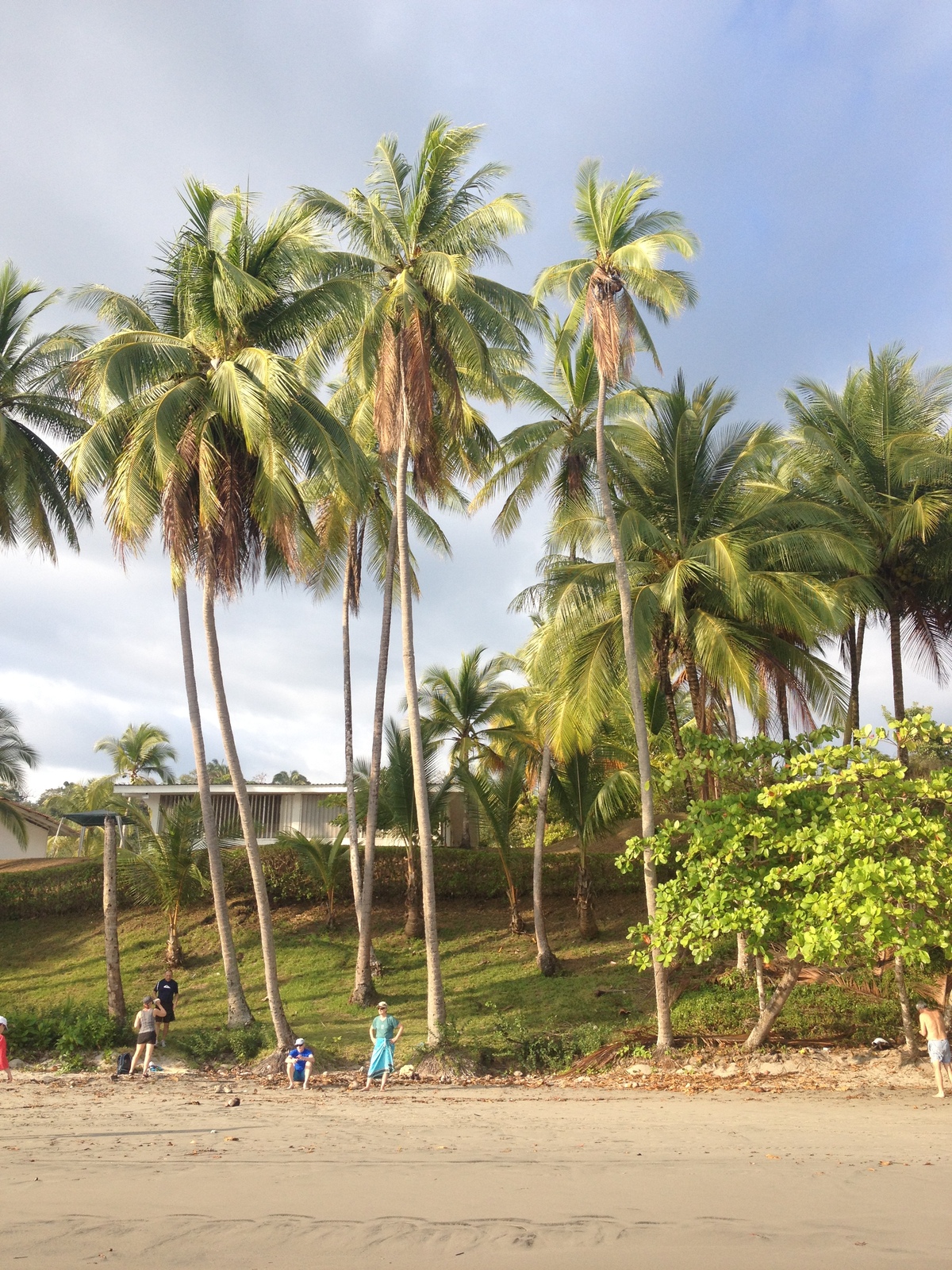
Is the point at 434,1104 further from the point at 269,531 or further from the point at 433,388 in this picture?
the point at 433,388

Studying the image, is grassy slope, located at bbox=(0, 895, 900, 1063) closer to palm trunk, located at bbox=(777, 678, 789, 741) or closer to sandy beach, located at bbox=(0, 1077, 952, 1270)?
sandy beach, located at bbox=(0, 1077, 952, 1270)

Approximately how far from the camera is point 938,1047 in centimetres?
1220

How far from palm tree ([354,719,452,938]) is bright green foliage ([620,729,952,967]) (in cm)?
977

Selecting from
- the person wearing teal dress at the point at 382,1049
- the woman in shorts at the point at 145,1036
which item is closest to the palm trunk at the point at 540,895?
the person wearing teal dress at the point at 382,1049

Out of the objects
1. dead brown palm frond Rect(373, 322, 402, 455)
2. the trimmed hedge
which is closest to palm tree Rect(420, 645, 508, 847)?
the trimmed hedge

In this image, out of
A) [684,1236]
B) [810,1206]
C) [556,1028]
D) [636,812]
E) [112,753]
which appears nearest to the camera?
[684,1236]

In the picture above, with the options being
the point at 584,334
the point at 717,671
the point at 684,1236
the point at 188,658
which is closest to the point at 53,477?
the point at 188,658

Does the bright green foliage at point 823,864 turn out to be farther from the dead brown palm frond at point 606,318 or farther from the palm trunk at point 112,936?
the palm trunk at point 112,936

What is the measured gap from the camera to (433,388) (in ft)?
60.4

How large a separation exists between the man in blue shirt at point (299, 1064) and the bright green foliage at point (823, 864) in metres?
4.99

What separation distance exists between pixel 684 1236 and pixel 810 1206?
126 cm

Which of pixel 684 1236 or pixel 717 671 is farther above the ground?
pixel 717 671

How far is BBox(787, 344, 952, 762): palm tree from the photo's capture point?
20797 mm

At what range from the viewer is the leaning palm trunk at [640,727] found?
15477 millimetres
